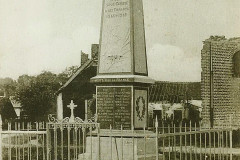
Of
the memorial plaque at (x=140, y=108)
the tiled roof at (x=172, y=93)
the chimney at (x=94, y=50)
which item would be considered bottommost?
the memorial plaque at (x=140, y=108)

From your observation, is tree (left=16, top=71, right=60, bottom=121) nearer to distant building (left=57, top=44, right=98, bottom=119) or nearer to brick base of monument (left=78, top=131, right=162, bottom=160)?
distant building (left=57, top=44, right=98, bottom=119)

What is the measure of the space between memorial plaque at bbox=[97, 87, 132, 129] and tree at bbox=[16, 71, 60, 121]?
16.5 meters

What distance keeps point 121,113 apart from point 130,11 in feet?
6.63

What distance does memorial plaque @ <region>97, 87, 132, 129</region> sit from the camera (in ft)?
30.3

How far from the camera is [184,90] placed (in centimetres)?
2898

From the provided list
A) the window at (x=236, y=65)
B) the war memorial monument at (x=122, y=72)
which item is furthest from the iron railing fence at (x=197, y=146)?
the window at (x=236, y=65)

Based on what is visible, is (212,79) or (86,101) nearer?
(212,79)

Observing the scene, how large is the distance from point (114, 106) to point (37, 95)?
67.9ft

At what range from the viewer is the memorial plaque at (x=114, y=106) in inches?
364

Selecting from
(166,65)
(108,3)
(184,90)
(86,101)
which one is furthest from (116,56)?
(184,90)

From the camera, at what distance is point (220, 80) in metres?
19.9

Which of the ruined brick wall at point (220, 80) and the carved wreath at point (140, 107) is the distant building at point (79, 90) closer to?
the ruined brick wall at point (220, 80)

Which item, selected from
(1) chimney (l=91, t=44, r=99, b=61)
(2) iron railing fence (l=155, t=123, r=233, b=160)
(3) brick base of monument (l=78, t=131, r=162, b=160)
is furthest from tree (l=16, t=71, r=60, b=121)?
(3) brick base of monument (l=78, t=131, r=162, b=160)

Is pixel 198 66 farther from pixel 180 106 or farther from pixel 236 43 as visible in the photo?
pixel 180 106
